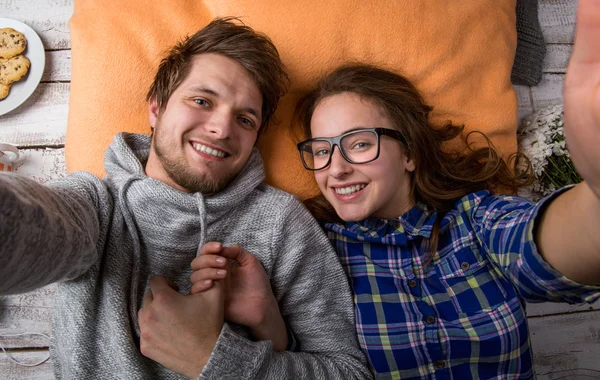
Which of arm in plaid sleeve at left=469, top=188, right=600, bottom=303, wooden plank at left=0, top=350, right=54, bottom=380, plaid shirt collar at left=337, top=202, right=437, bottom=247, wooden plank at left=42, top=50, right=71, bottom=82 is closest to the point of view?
arm in plaid sleeve at left=469, top=188, right=600, bottom=303

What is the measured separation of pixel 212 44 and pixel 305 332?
830 mm

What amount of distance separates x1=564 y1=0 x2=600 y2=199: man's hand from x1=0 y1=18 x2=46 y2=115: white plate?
1480mm

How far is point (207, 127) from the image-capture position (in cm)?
100

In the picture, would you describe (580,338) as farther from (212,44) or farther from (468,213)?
(212,44)

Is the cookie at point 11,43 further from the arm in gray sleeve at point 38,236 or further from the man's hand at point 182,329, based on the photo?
the man's hand at point 182,329

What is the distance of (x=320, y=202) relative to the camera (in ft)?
4.01

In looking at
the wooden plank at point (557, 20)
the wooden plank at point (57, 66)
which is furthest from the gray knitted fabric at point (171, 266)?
the wooden plank at point (557, 20)

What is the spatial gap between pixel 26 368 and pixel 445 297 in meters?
1.28

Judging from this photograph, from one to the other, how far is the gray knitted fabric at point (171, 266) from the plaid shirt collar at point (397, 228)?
0.11 meters

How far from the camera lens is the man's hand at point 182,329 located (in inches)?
Result: 32.6

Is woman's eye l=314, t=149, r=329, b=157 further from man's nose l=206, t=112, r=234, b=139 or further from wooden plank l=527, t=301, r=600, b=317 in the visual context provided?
wooden plank l=527, t=301, r=600, b=317

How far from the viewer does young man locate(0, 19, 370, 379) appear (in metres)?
0.84

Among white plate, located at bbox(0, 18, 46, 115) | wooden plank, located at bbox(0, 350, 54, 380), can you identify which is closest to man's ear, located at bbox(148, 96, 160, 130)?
Result: white plate, located at bbox(0, 18, 46, 115)

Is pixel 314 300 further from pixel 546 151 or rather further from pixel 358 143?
Result: pixel 546 151
